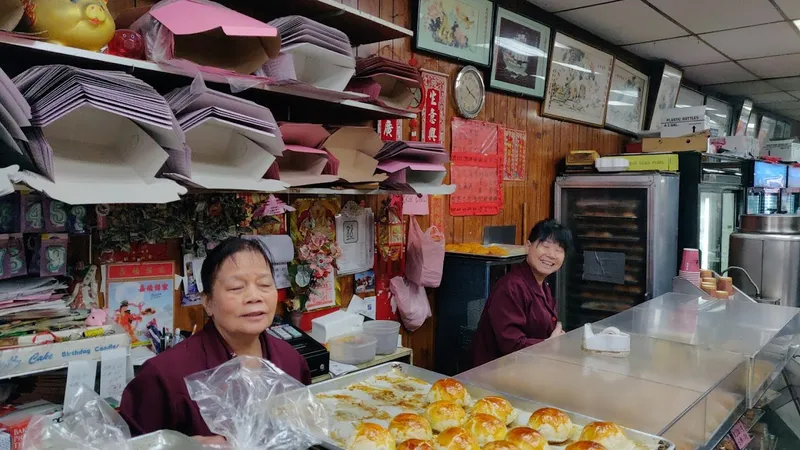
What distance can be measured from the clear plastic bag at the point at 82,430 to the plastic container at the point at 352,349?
170 cm

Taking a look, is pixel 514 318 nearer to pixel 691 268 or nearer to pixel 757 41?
pixel 691 268

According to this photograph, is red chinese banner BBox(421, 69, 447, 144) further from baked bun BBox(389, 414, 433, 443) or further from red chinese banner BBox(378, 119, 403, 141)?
baked bun BBox(389, 414, 433, 443)

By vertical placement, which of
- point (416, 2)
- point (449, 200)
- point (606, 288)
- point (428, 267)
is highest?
point (416, 2)

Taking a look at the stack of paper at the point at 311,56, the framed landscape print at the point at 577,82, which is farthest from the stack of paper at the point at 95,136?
the framed landscape print at the point at 577,82

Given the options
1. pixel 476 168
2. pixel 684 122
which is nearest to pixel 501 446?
pixel 476 168

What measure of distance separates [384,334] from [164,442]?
196 cm

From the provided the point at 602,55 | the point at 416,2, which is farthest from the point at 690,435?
the point at 602,55

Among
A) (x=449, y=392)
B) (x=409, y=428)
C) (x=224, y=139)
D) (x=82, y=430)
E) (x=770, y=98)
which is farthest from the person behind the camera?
(x=770, y=98)

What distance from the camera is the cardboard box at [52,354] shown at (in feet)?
5.17

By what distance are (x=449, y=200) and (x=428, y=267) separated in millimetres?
579

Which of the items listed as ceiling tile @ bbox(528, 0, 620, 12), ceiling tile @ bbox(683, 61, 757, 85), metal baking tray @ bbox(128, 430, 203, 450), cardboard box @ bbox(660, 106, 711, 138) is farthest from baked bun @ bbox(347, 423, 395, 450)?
ceiling tile @ bbox(683, 61, 757, 85)

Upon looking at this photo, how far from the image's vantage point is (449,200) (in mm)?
3754

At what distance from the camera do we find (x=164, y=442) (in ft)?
3.00

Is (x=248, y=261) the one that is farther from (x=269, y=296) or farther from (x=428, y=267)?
(x=428, y=267)
